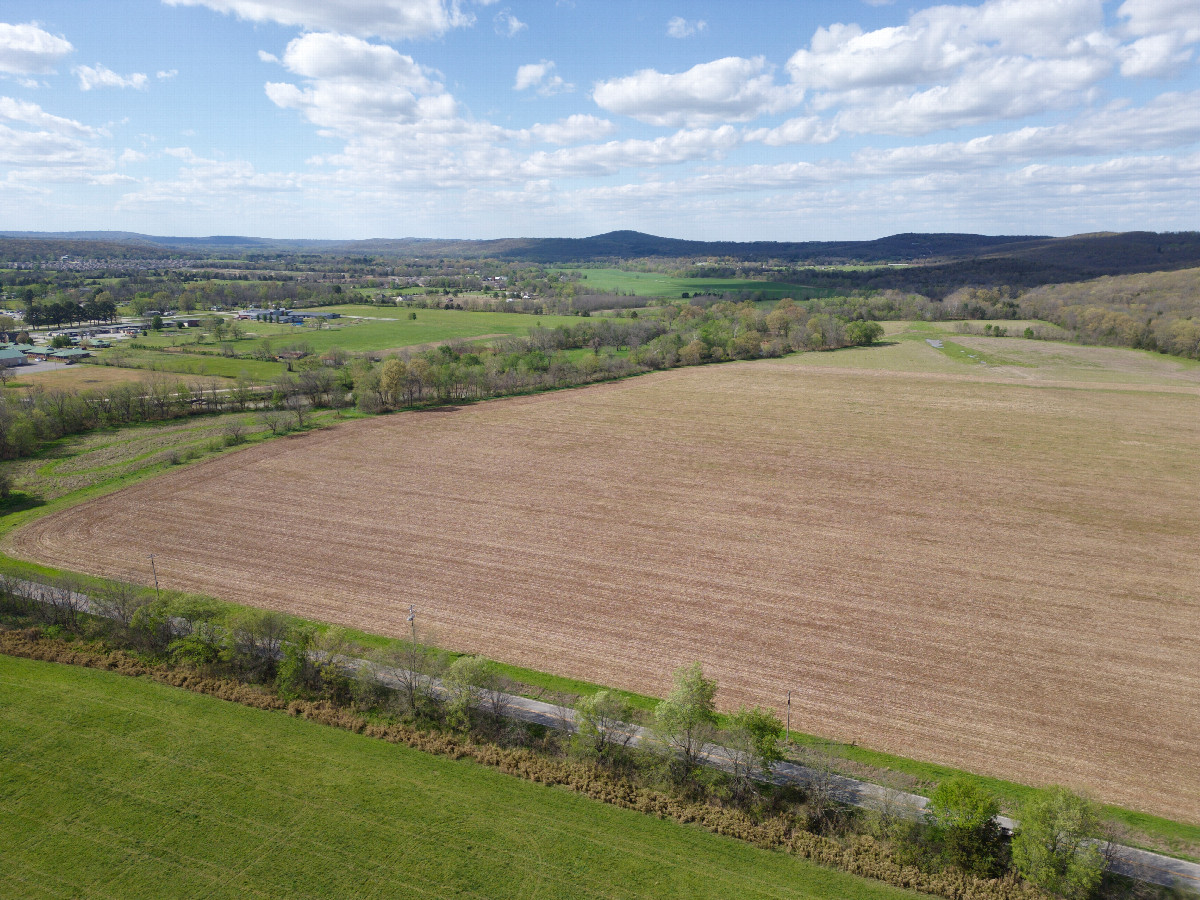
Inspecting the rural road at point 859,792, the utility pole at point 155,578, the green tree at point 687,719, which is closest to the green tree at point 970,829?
the rural road at point 859,792

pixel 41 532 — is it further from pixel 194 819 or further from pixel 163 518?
pixel 194 819

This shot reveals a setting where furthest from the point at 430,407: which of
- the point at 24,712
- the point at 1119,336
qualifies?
the point at 1119,336

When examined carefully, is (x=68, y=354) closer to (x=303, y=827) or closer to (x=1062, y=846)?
(x=303, y=827)

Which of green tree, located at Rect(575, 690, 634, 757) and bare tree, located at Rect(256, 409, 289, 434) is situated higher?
bare tree, located at Rect(256, 409, 289, 434)

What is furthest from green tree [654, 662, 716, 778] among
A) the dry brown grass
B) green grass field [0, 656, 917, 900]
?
the dry brown grass

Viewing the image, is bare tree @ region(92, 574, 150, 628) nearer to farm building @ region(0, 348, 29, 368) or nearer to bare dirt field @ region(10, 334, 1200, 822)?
bare dirt field @ region(10, 334, 1200, 822)

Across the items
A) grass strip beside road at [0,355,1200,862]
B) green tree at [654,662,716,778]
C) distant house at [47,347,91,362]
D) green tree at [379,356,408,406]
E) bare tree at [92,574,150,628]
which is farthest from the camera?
distant house at [47,347,91,362]
